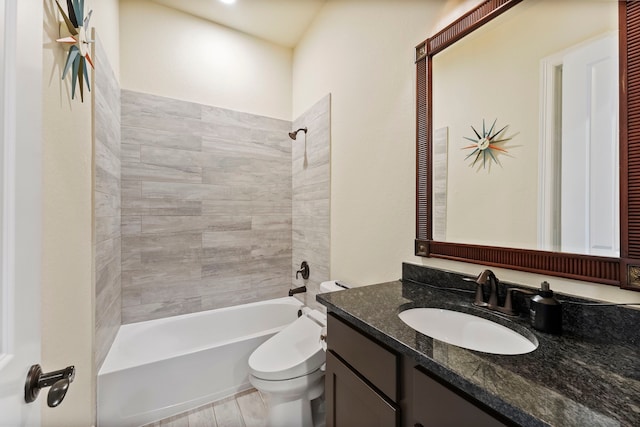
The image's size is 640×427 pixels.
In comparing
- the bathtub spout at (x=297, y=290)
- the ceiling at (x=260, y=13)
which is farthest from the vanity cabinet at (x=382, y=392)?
the ceiling at (x=260, y=13)

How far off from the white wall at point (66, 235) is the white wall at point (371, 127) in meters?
1.43

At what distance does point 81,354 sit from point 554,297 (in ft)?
6.33

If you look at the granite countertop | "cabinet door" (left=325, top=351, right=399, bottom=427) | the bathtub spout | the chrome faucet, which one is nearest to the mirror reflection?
the chrome faucet

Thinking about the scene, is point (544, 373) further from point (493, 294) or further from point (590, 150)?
point (590, 150)

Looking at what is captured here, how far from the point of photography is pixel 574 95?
826 millimetres

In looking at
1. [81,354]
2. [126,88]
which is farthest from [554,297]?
[126,88]

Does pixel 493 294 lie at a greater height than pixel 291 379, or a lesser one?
greater

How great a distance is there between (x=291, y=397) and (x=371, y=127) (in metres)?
1.62

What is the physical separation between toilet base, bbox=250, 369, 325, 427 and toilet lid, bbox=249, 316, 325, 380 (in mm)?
37

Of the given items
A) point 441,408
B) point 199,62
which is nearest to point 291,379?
point 441,408

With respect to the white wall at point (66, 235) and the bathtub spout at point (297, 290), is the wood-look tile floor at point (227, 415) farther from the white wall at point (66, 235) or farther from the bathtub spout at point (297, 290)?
the bathtub spout at point (297, 290)

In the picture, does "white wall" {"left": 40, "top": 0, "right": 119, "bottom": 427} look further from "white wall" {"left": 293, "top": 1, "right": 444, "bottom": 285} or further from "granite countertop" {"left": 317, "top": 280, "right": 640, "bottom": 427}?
"white wall" {"left": 293, "top": 1, "right": 444, "bottom": 285}

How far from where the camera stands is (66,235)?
107cm

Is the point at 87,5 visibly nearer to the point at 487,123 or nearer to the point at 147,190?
the point at 147,190
